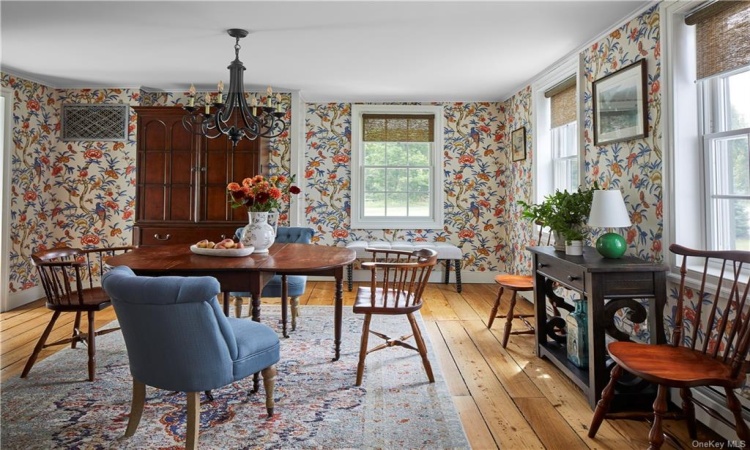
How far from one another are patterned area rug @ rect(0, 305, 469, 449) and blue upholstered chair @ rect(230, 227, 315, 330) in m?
0.56

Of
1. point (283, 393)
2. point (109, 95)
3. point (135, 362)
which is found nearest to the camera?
point (135, 362)

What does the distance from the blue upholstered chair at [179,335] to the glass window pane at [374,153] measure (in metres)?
4.06

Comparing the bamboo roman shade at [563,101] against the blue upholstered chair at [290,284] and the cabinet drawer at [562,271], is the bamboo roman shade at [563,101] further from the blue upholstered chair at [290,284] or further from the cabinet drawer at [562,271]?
the blue upholstered chair at [290,284]

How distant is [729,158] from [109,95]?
575 centimetres

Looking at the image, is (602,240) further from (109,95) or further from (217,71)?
(109,95)

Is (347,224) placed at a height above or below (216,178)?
below

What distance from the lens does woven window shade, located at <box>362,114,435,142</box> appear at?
5.62 m

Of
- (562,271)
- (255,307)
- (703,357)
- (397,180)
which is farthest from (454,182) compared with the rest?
(703,357)

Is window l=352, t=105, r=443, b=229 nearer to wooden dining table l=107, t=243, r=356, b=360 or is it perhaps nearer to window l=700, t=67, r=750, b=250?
wooden dining table l=107, t=243, r=356, b=360

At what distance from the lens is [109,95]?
4.92 meters

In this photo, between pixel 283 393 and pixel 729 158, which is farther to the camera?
pixel 283 393

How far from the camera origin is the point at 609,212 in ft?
8.07

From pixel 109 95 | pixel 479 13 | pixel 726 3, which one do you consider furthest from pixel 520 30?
pixel 109 95

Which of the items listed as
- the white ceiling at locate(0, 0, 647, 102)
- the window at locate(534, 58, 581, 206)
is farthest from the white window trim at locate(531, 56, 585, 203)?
the white ceiling at locate(0, 0, 647, 102)
